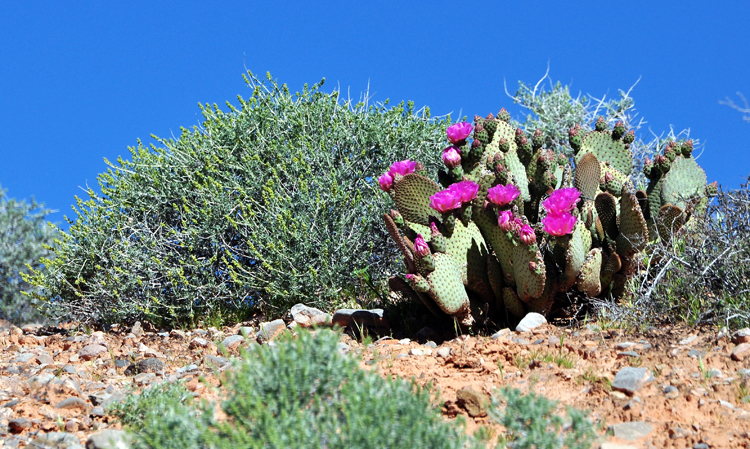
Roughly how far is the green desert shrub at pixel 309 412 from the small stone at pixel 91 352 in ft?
10.1

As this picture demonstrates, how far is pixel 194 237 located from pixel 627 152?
3899 millimetres

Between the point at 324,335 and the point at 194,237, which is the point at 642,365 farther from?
the point at 194,237

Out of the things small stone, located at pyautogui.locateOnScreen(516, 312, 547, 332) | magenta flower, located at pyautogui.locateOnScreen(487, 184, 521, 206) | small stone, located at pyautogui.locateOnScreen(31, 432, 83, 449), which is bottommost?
small stone, located at pyautogui.locateOnScreen(31, 432, 83, 449)

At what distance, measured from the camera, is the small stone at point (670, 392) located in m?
3.46

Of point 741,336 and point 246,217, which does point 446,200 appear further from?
point 246,217

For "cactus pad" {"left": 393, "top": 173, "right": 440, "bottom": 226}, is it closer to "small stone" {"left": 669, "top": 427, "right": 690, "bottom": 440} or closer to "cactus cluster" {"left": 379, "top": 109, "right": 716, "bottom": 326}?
"cactus cluster" {"left": 379, "top": 109, "right": 716, "bottom": 326}

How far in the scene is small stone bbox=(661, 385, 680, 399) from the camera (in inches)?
136

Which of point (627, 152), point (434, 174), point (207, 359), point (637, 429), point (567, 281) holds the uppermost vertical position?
point (434, 174)

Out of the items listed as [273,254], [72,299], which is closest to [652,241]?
[273,254]

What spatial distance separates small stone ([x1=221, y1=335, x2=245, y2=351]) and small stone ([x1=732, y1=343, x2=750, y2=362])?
3245mm

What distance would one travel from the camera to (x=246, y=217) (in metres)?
6.71

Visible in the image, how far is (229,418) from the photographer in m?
2.80

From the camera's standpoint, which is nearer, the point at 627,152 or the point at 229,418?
the point at 229,418

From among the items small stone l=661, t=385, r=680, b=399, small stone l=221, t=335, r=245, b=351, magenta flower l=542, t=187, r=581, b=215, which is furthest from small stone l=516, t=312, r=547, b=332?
small stone l=221, t=335, r=245, b=351
